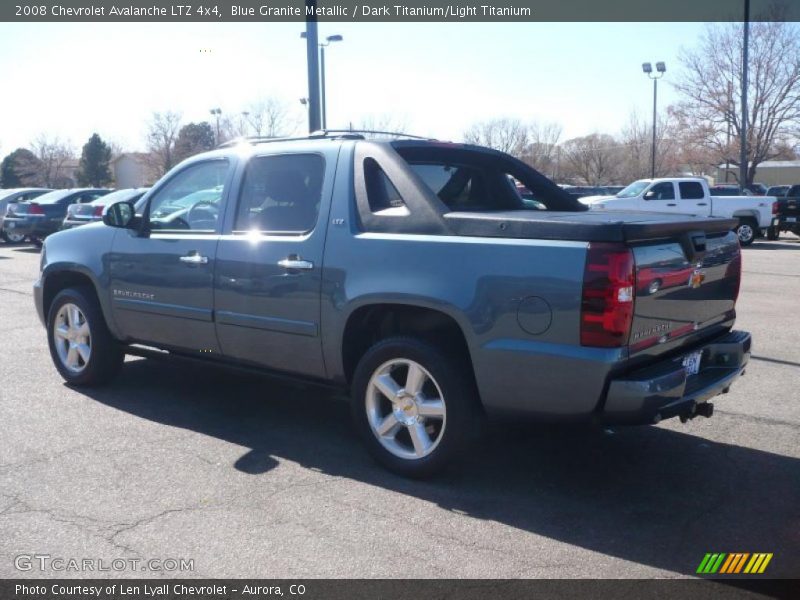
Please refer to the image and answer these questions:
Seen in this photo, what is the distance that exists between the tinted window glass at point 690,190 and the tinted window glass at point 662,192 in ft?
0.91

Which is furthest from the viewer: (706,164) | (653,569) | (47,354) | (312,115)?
(706,164)

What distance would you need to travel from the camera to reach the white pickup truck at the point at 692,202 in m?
22.7

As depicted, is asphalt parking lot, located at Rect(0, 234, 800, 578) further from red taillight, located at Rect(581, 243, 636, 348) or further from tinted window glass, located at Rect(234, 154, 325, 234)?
tinted window glass, located at Rect(234, 154, 325, 234)

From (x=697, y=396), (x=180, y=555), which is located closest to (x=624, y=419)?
(x=697, y=396)

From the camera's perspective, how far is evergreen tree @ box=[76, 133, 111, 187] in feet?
200

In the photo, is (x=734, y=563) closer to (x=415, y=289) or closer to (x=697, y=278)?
(x=697, y=278)

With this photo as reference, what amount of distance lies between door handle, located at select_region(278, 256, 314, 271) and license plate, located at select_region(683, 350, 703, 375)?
2216 mm

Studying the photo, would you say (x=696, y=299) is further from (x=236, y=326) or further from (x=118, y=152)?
(x=118, y=152)

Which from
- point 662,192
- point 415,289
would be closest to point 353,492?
point 415,289

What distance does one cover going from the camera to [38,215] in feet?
68.3

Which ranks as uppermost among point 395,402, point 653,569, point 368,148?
point 368,148

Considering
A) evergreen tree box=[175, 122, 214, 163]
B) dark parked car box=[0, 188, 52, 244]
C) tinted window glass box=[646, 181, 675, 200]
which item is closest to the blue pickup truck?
tinted window glass box=[646, 181, 675, 200]

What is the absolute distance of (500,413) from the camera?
13.9ft

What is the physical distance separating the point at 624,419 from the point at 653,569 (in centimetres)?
71
